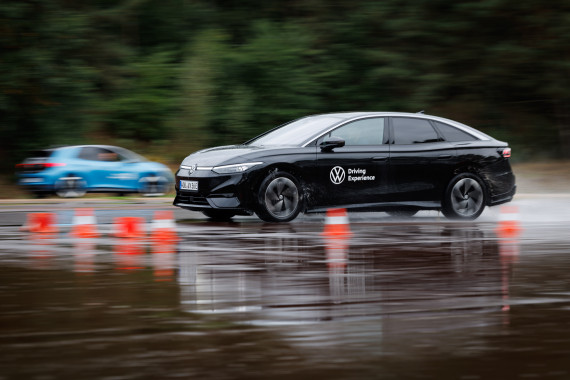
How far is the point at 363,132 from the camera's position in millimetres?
16266

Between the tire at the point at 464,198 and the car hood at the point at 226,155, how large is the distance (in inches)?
113

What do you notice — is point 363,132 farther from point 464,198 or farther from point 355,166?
point 464,198

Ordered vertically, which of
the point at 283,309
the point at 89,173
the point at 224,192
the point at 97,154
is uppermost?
the point at 97,154

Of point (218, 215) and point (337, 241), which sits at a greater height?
point (218, 215)

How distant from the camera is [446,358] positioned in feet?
19.6

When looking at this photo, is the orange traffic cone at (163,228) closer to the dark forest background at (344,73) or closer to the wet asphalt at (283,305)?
the wet asphalt at (283,305)

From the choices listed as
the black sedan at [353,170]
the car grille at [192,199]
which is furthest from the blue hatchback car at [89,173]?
the car grille at [192,199]

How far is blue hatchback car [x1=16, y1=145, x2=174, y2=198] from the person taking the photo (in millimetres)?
25250

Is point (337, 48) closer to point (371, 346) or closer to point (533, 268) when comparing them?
point (533, 268)

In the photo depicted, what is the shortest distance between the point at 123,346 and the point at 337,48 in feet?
Result: 100

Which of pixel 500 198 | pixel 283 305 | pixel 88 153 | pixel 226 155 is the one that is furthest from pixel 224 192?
pixel 88 153

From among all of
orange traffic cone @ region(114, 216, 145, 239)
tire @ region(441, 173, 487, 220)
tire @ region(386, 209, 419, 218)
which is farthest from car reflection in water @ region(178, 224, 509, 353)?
tire @ region(386, 209, 419, 218)

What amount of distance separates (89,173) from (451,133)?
1165cm

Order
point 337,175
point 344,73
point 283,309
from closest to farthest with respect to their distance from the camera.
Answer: point 283,309
point 337,175
point 344,73
